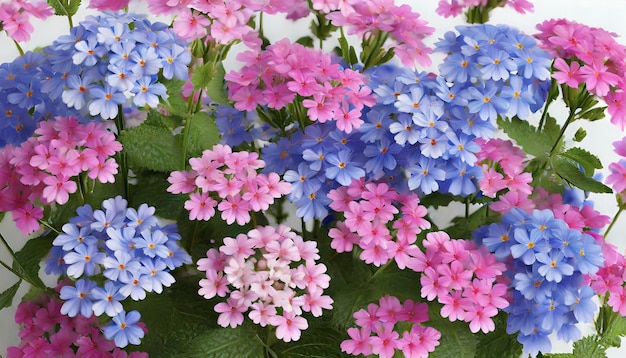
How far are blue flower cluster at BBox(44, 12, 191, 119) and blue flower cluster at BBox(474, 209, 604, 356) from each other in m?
0.36

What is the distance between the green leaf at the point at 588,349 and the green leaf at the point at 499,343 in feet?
0.28

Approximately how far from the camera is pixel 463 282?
2.97 feet

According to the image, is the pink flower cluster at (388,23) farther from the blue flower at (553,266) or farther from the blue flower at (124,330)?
the blue flower at (124,330)

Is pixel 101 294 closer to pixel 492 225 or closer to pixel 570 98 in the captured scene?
pixel 492 225

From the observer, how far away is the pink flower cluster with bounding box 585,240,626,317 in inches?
38.1

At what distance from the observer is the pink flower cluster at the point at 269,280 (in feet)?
2.84

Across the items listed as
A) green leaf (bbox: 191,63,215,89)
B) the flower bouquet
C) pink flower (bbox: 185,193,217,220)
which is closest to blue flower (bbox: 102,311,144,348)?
the flower bouquet

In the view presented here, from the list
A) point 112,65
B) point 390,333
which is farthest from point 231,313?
point 112,65

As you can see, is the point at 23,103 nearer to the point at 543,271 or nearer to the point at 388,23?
the point at 388,23

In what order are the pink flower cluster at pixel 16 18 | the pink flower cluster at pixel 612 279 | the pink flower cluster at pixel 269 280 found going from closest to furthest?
the pink flower cluster at pixel 269 280, the pink flower cluster at pixel 612 279, the pink flower cluster at pixel 16 18

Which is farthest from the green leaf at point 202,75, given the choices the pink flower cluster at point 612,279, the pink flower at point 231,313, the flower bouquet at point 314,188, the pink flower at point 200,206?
the pink flower cluster at point 612,279

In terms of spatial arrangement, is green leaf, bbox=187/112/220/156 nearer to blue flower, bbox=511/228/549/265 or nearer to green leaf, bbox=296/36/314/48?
green leaf, bbox=296/36/314/48

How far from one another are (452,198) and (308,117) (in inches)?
7.1

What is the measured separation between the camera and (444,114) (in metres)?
0.95
